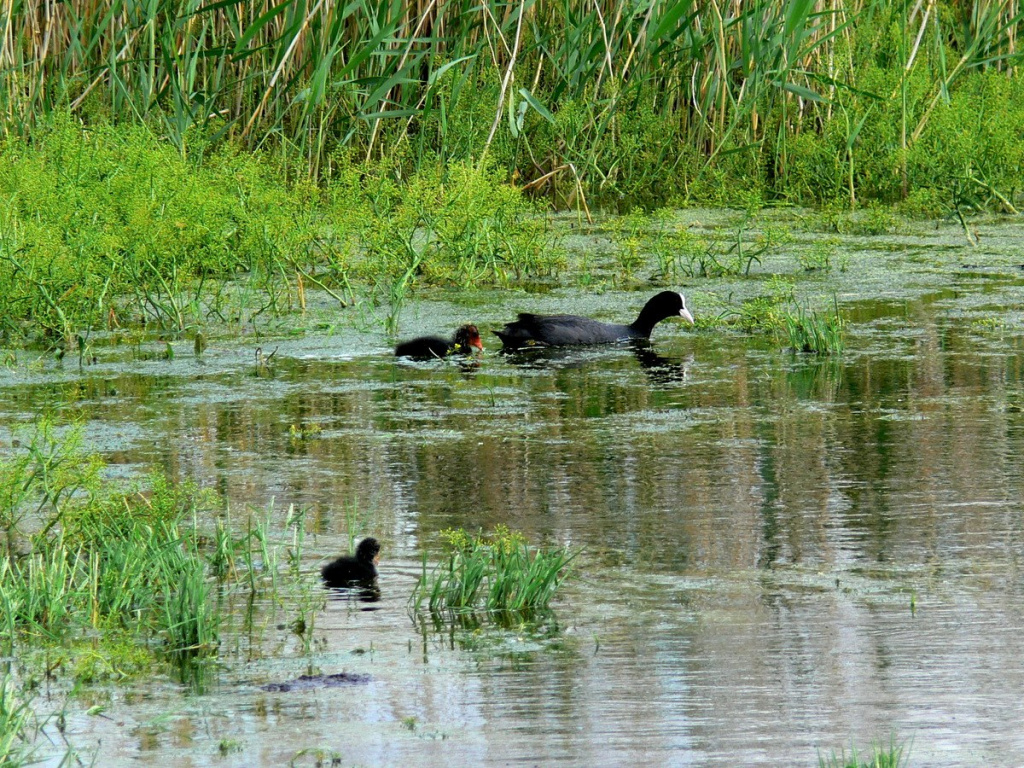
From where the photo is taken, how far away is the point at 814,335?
8867 mm

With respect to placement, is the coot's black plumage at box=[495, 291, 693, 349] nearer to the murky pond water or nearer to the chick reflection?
the murky pond water

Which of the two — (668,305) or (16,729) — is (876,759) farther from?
(668,305)

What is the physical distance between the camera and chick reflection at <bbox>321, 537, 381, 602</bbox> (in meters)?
5.16

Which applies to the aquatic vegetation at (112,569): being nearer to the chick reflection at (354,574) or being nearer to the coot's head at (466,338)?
the chick reflection at (354,574)

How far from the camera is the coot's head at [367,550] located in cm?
527

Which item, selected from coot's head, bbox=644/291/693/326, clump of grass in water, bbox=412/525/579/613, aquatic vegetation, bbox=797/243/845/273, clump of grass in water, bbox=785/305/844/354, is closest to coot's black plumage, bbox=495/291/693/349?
coot's head, bbox=644/291/693/326

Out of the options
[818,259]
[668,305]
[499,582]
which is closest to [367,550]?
[499,582]

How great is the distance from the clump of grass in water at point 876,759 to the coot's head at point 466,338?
17.7 ft

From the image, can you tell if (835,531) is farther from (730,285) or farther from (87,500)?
(730,285)

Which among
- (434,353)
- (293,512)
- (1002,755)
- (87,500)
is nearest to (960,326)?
(434,353)

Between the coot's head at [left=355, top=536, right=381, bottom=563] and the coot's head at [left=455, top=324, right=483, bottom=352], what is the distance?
3.80m

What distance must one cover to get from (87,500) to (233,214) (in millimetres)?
4597

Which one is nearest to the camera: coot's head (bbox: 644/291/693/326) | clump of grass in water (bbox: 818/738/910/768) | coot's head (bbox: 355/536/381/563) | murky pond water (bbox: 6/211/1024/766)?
clump of grass in water (bbox: 818/738/910/768)

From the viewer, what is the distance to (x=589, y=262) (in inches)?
464
